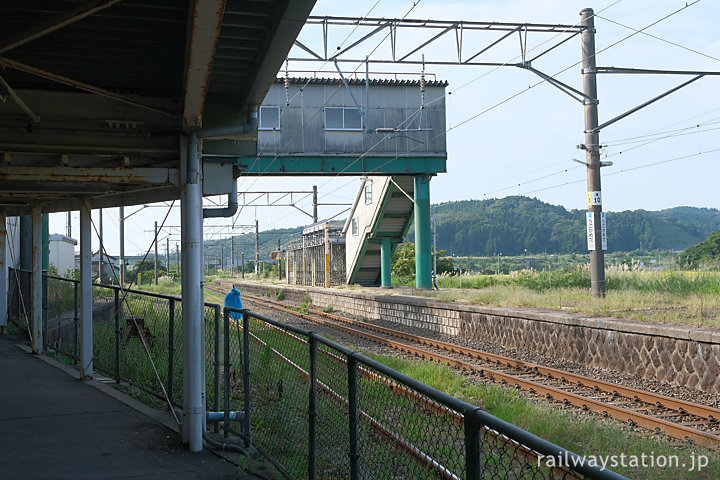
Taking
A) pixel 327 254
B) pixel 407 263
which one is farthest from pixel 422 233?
pixel 407 263

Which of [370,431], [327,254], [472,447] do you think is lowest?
[370,431]

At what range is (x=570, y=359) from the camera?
1301cm

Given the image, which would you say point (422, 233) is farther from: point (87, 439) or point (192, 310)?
point (87, 439)

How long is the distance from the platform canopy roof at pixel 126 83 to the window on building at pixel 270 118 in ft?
63.3

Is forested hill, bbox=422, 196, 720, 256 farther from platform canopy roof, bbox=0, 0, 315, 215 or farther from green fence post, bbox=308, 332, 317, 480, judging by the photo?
green fence post, bbox=308, 332, 317, 480

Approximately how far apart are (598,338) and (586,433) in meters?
5.00

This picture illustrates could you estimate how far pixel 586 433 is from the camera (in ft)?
24.6

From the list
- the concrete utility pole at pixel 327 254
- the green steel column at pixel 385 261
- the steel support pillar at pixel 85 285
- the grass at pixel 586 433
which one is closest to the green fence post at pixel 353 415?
the grass at pixel 586 433

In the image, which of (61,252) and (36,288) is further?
(61,252)

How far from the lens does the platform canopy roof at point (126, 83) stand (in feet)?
16.6

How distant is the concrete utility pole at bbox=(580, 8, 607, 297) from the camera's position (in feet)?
52.6

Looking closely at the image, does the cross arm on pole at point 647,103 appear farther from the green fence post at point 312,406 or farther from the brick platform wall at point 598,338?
the green fence post at point 312,406

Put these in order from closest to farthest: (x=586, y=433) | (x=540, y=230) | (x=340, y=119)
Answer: (x=586, y=433)
(x=340, y=119)
(x=540, y=230)

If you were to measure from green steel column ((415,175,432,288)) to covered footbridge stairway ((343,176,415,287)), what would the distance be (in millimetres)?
736
